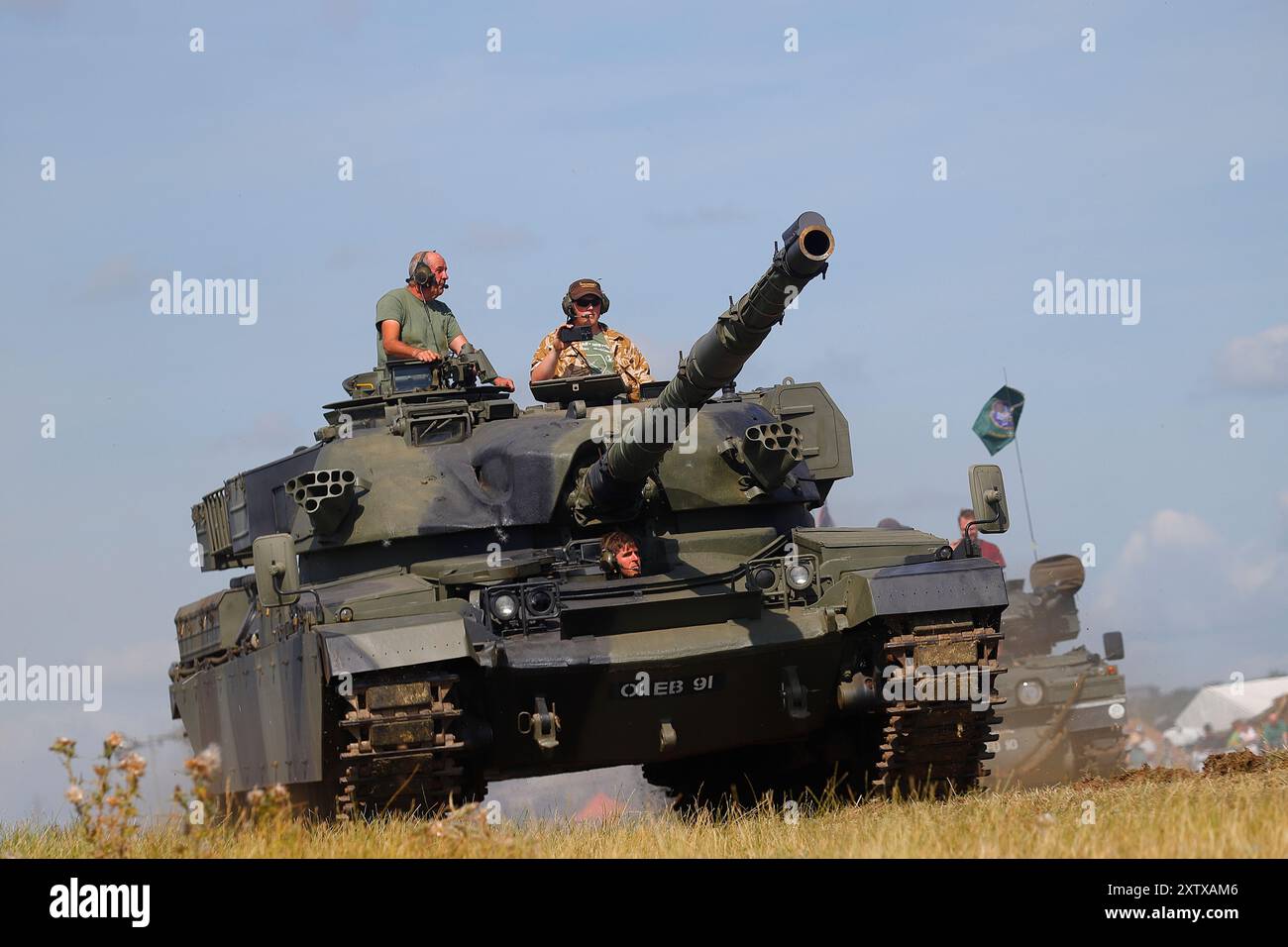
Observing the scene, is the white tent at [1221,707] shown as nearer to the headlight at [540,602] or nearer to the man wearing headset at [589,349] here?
the man wearing headset at [589,349]

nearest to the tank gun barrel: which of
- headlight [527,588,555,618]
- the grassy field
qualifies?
headlight [527,588,555,618]

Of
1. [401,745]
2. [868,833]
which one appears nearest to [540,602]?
[401,745]

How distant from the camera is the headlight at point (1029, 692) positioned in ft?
68.6

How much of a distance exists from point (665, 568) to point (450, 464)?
1687 mm

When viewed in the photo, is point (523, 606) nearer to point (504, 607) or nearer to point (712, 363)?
point (504, 607)

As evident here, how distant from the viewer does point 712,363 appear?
1031 cm

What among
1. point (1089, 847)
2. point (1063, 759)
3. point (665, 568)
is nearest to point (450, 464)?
point (665, 568)

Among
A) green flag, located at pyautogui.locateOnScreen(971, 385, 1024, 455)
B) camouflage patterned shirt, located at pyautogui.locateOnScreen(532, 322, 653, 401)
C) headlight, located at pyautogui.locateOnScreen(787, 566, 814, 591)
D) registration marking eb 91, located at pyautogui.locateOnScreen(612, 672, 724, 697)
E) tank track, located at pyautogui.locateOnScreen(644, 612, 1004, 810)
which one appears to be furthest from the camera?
green flag, located at pyautogui.locateOnScreen(971, 385, 1024, 455)

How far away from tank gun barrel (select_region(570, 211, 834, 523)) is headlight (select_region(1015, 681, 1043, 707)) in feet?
31.1

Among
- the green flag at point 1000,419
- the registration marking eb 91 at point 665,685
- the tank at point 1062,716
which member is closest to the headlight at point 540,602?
the registration marking eb 91 at point 665,685

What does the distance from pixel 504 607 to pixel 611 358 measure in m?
3.50

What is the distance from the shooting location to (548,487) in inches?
496

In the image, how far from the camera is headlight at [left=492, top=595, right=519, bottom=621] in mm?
11555

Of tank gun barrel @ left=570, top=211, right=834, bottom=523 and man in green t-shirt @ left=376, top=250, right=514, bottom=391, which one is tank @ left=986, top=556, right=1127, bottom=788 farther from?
tank gun barrel @ left=570, top=211, right=834, bottom=523
